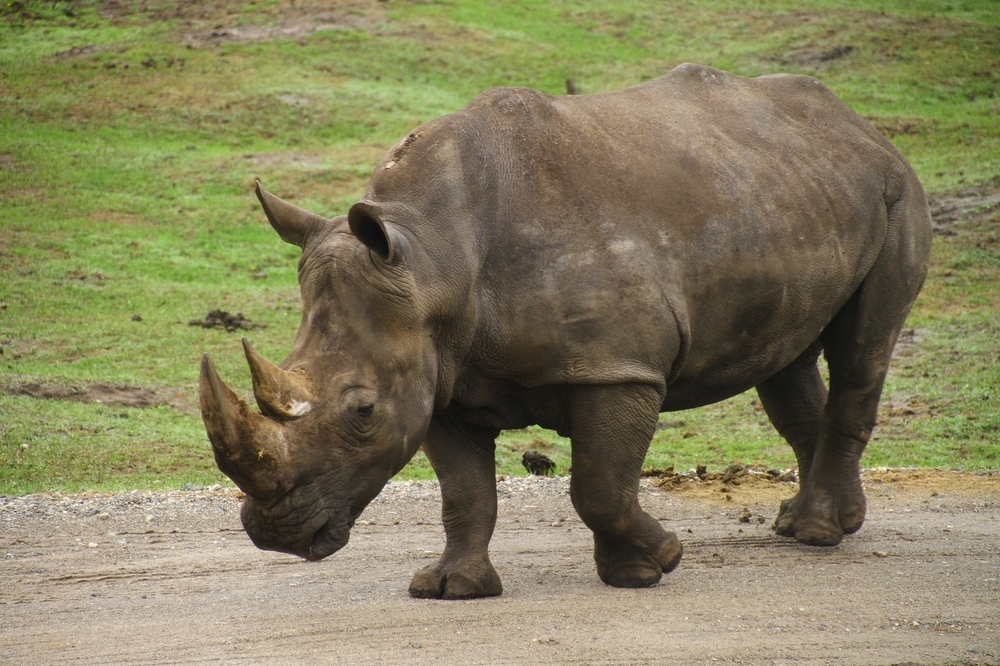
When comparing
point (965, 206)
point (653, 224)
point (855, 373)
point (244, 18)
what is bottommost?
point (244, 18)

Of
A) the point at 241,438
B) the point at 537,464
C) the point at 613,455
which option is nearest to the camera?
the point at 241,438

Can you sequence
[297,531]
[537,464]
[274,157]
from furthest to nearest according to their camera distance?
[274,157], [537,464], [297,531]

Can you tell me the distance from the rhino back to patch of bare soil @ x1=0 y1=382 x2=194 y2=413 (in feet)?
22.7

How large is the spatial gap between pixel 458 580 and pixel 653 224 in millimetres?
1882

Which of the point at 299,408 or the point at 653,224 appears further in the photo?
the point at 653,224

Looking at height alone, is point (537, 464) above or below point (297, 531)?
below

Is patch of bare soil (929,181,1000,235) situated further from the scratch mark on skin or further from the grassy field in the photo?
the scratch mark on skin

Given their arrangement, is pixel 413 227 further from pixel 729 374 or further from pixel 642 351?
pixel 729 374

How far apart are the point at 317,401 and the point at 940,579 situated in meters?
3.23

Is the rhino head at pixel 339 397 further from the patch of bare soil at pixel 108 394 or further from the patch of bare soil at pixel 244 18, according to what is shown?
the patch of bare soil at pixel 244 18

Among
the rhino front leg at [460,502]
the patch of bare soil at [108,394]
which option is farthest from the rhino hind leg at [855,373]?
the patch of bare soil at [108,394]

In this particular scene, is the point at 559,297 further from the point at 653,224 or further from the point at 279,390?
the point at 279,390

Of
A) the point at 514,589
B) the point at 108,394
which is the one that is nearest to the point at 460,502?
the point at 514,589

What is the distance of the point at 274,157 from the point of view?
22.2 metres
